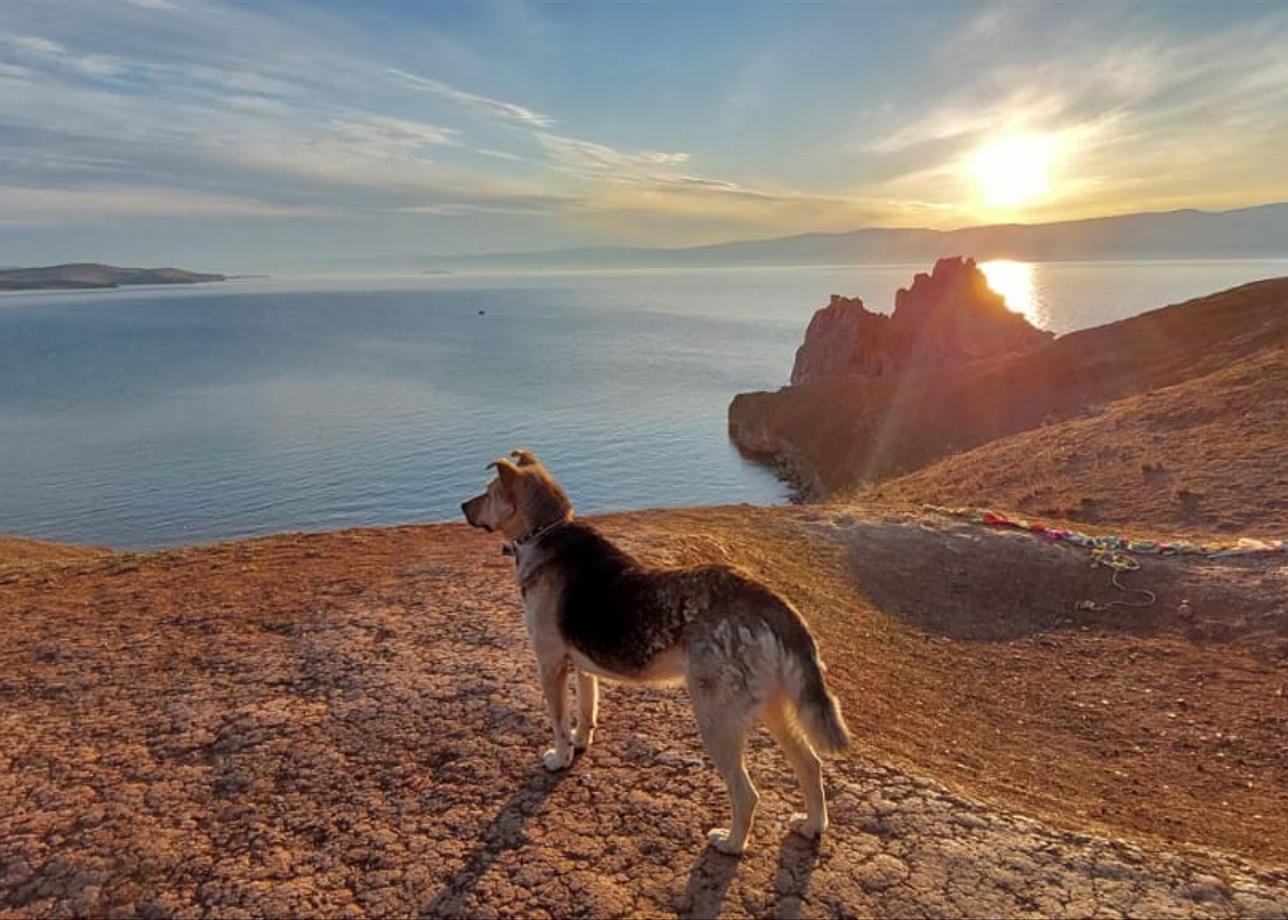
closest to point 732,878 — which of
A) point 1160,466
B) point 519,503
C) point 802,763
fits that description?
point 802,763

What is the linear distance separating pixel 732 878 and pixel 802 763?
94 centimetres

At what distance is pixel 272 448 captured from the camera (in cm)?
6438

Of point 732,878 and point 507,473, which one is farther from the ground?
point 507,473

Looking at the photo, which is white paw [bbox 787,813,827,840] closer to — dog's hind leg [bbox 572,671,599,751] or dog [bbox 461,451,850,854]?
dog [bbox 461,451,850,854]

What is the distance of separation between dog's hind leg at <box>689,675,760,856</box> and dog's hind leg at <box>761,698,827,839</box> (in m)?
0.22

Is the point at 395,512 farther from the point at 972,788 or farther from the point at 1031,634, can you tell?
the point at 972,788

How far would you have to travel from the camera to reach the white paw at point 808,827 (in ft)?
19.5

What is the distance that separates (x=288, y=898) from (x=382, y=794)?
47.4 inches

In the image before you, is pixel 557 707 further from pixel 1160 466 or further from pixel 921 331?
pixel 921 331

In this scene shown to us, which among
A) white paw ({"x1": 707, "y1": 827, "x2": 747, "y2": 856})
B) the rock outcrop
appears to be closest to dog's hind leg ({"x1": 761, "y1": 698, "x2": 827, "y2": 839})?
white paw ({"x1": 707, "y1": 827, "x2": 747, "y2": 856})

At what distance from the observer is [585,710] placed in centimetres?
716

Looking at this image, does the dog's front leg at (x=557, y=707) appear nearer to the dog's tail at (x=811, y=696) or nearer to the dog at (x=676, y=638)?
the dog at (x=676, y=638)

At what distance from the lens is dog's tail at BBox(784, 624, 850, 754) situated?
5062 mm

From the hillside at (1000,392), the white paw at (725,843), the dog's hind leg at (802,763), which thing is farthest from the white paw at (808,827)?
the hillside at (1000,392)
